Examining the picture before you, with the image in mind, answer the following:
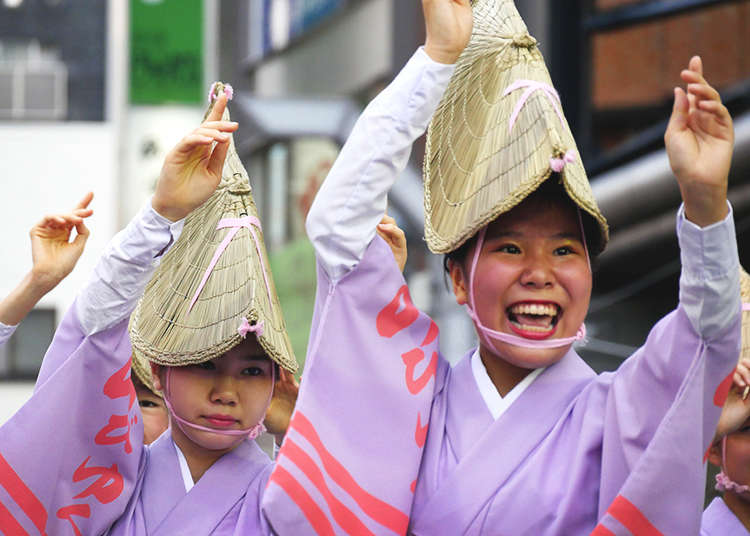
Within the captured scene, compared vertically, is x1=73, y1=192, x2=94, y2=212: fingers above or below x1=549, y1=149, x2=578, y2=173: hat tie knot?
below

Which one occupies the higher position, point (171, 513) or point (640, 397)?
point (640, 397)

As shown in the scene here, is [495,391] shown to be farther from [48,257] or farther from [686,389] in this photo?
[48,257]

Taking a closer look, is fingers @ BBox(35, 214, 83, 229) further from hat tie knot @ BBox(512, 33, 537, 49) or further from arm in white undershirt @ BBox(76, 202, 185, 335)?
hat tie knot @ BBox(512, 33, 537, 49)

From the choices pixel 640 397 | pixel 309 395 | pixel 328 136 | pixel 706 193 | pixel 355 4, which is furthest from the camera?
pixel 355 4

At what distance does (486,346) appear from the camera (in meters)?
2.68

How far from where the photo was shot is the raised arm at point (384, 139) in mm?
2533

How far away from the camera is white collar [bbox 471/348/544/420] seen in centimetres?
266

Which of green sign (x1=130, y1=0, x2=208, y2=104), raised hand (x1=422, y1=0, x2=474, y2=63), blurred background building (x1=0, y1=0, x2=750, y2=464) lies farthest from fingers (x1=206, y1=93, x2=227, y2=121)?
green sign (x1=130, y1=0, x2=208, y2=104)

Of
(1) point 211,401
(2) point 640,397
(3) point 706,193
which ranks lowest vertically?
(1) point 211,401

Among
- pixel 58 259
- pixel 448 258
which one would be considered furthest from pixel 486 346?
pixel 58 259

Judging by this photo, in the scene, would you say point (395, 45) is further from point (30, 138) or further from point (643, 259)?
point (30, 138)

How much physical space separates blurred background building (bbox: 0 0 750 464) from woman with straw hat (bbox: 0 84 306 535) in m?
2.85

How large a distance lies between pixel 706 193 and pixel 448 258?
0.72 metres

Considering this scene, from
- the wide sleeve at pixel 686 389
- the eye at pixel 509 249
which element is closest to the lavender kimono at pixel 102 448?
the eye at pixel 509 249
